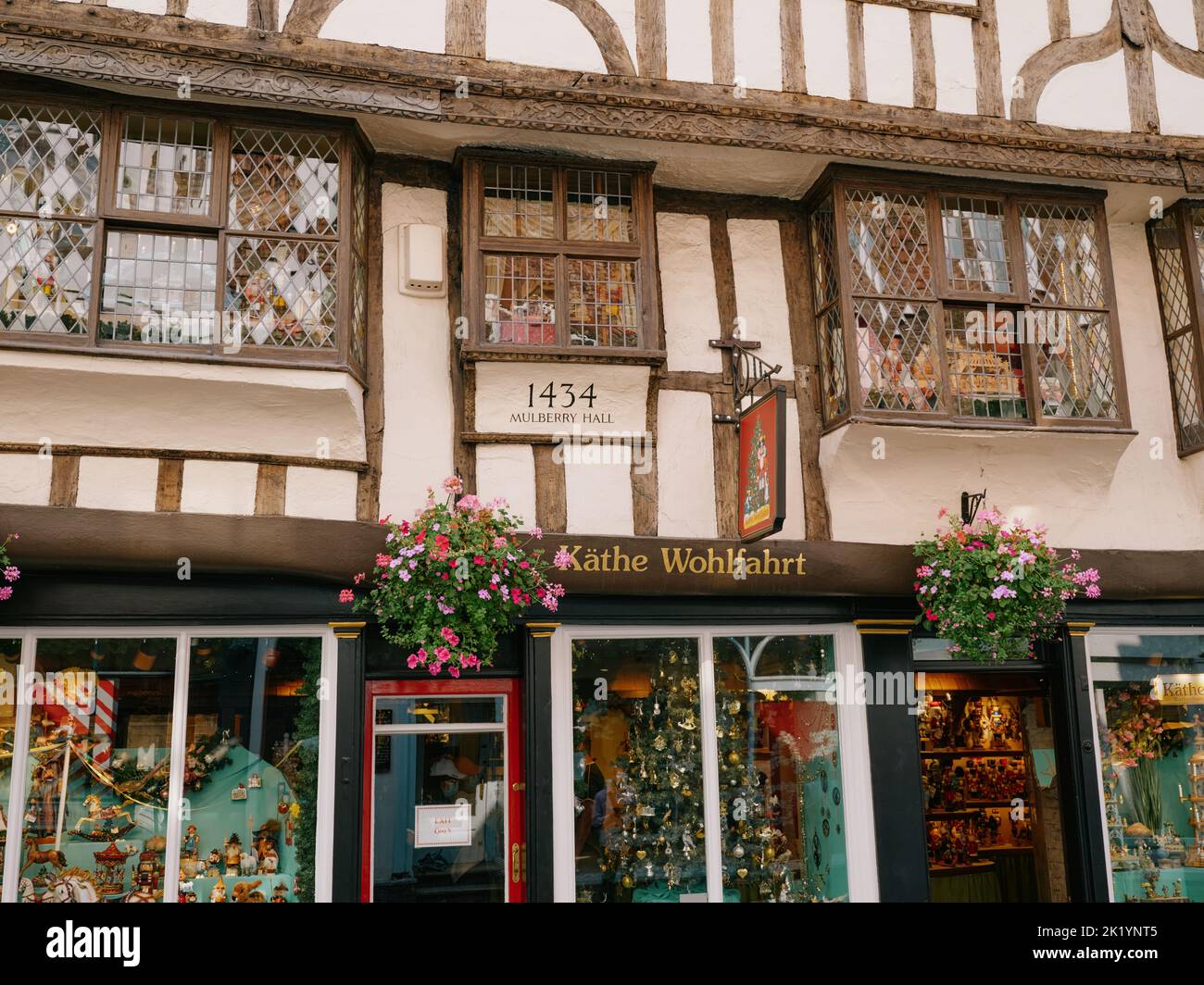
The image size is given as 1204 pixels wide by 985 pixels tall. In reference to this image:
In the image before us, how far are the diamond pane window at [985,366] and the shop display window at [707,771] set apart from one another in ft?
7.02

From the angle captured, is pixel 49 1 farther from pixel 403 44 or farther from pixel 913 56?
pixel 913 56

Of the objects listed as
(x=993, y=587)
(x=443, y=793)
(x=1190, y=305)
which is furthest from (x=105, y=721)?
(x=1190, y=305)

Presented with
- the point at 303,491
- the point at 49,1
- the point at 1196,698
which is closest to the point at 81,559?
the point at 303,491

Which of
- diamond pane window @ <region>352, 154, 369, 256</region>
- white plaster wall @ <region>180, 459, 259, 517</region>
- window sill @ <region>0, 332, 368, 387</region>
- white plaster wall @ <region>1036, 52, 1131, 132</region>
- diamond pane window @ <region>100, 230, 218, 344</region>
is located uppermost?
white plaster wall @ <region>1036, 52, 1131, 132</region>

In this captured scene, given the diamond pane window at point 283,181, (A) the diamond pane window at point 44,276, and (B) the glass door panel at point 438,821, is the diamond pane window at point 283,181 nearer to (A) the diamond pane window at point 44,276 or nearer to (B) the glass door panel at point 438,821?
(A) the diamond pane window at point 44,276

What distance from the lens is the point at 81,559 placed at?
20.4 feet

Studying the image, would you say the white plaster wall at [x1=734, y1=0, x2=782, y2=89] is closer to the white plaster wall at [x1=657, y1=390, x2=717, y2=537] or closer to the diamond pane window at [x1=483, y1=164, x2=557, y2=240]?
the diamond pane window at [x1=483, y1=164, x2=557, y2=240]

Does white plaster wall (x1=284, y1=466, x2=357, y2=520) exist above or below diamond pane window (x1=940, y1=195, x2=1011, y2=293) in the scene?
below

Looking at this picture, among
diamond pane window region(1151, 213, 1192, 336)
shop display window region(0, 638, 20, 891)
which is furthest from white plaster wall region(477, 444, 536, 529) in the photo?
diamond pane window region(1151, 213, 1192, 336)

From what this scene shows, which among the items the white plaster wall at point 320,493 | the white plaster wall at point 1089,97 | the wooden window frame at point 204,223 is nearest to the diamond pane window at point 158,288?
the wooden window frame at point 204,223

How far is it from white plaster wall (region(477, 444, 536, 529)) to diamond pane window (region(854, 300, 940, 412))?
2511 millimetres

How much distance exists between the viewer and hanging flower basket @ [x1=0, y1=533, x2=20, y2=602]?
599cm

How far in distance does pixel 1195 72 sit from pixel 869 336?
3672 mm

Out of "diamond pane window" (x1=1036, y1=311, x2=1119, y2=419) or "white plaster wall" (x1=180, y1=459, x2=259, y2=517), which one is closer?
"white plaster wall" (x1=180, y1=459, x2=259, y2=517)
